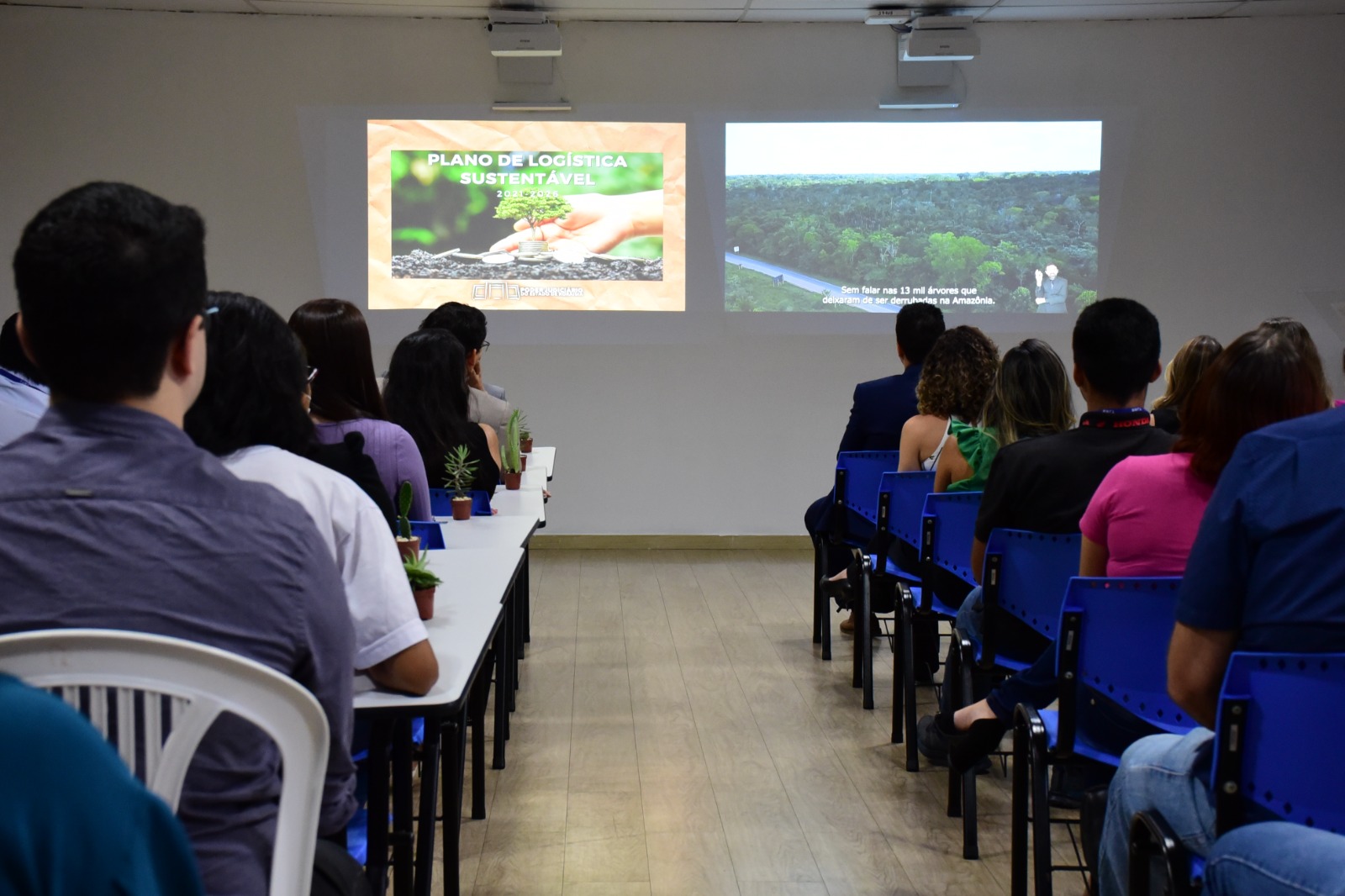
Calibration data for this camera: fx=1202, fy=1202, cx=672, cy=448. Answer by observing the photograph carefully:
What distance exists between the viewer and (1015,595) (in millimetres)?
2600

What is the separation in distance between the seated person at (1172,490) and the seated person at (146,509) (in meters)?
1.35

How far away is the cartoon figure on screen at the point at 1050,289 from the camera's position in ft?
23.0

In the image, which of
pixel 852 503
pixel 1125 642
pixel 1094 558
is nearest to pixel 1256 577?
pixel 1125 642

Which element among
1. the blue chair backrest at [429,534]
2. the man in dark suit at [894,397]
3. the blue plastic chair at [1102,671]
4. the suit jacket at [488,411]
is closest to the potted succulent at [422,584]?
the blue chair backrest at [429,534]

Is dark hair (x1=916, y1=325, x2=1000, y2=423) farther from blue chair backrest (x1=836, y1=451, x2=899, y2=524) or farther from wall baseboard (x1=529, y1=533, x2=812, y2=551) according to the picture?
wall baseboard (x1=529, y1=533, x2=812, y2=551)

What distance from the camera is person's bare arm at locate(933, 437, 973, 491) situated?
3393 millimetres

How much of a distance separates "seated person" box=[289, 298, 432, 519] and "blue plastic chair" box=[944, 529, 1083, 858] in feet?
4.26

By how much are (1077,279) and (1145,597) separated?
17.9ft

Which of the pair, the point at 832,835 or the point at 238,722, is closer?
the point at 238,722

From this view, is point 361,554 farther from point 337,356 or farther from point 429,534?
point 337,356

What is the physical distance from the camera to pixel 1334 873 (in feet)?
3.81

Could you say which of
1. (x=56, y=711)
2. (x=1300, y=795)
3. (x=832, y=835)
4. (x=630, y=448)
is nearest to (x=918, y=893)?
(x=832, y=835)

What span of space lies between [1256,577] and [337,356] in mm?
1905

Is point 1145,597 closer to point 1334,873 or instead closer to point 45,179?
point 1334,873
